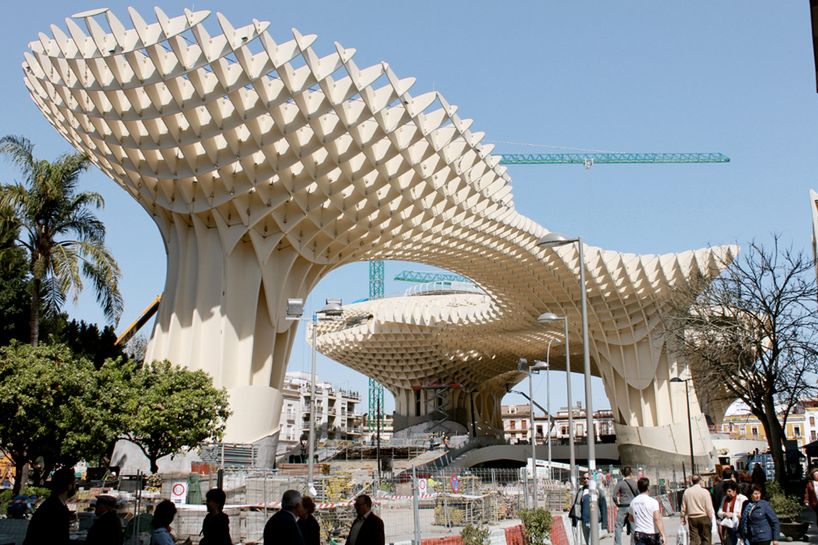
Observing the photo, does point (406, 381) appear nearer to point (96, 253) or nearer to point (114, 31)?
point (96, 253)

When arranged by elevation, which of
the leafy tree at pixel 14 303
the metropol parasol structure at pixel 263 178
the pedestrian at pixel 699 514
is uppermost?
the metropol parasol structure at pixel 263 178

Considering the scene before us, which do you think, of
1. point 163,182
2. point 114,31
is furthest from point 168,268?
point 114,31

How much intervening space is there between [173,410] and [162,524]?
21.4 meters

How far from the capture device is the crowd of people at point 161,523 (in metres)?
7.09

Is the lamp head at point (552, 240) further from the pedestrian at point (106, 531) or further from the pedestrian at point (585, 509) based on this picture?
the pedestrian at point (106, 531)

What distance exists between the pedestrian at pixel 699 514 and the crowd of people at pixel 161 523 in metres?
6.28

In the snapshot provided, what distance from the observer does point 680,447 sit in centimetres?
5294

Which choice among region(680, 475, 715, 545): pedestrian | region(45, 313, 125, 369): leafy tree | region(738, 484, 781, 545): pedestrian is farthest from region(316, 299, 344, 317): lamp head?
region(45, 313, 125, 369): leafy tree

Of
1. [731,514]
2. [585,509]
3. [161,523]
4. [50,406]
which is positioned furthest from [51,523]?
[50,406]

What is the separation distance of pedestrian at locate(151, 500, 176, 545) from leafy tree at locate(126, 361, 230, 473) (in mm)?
21037

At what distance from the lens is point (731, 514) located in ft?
39.4

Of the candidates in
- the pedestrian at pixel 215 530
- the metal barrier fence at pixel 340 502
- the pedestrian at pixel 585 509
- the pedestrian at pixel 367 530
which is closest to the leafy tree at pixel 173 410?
the metal barrier fence at pixel 340 502

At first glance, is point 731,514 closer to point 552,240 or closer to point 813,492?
point 813,492

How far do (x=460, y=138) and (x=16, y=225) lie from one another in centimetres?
1775
